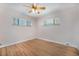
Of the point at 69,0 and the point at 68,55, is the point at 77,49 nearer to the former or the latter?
the point at 68,55

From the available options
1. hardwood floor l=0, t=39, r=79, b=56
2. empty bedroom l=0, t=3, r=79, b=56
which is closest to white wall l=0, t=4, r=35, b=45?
empty bedroom l=0, t=3, r=79, b=56

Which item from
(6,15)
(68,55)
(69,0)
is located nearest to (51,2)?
(69,0)

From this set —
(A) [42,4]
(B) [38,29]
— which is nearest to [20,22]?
(B) [38,29]

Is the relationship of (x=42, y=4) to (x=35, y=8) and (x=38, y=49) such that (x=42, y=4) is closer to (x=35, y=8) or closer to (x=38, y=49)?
(x=35, y=8)

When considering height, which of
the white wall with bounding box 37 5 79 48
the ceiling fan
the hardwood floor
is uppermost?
the ceiling fan

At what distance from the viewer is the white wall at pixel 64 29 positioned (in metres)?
2.02

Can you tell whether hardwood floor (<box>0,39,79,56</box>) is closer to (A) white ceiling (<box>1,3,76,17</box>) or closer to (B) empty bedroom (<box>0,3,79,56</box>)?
(B) empty bedroom (<box>0,3,79,56</box>)

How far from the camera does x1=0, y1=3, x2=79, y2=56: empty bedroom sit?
6.63 feet

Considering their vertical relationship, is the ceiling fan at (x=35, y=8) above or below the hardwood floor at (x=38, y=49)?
above

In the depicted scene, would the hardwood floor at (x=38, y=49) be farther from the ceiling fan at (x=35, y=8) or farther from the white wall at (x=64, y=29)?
the ceiling fan at (x=35, y=8)

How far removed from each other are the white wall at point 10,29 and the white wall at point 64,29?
0.69ft

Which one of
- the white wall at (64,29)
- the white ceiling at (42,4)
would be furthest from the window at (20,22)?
the white wall at (64,29)

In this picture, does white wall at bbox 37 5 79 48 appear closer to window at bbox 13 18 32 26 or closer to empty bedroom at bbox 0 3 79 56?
empty bedroom at bbox 0 3 79 56

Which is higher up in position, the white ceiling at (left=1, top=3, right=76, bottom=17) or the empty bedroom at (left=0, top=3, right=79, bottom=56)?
the white ceiling at (left=1, top=3, right=76, bottom=17)
